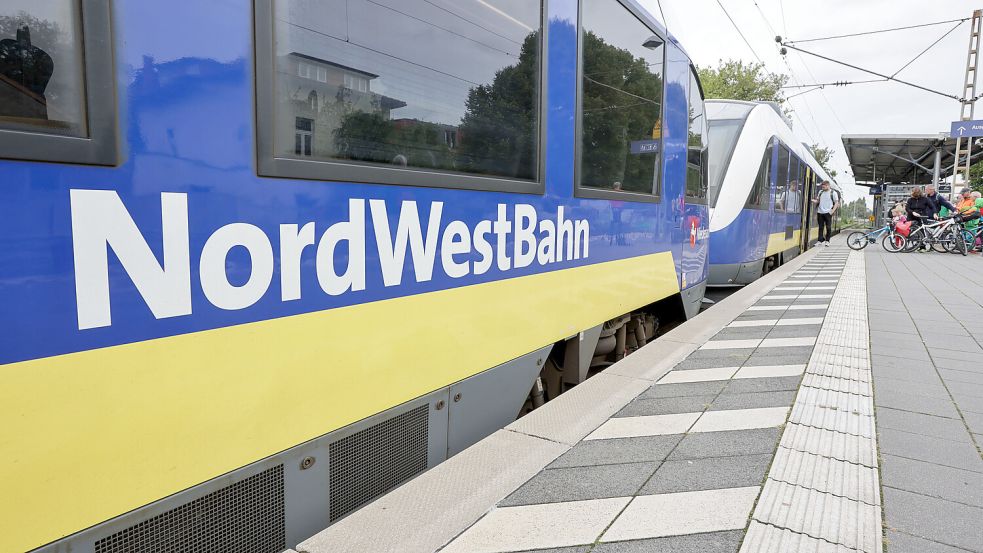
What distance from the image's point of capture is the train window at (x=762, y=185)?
9484 mm

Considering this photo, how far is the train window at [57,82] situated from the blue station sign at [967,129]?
2207 centimetres

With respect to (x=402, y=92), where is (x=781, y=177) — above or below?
above

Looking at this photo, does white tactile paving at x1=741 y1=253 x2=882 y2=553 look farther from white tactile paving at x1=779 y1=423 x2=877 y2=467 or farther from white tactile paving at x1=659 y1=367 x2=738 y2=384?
white tactile paving at x1=659 y1=367 x2=738 y2=384

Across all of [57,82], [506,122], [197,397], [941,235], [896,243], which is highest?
[506,122]

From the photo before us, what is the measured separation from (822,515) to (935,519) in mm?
417

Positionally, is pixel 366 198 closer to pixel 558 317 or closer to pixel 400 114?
pixel 400 114

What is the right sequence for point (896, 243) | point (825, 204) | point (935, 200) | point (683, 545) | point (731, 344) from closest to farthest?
1. point (683, 545)
2. point (731, 344)
3. point (935, 200)
4. point (896, 243)
5. point (825, 204)

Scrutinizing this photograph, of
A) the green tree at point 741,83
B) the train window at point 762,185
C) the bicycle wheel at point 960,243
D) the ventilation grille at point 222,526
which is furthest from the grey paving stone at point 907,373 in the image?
the green tree at point 741,83

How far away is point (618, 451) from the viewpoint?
2.73 metres

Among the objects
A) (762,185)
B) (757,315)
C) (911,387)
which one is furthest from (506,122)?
(762,185)

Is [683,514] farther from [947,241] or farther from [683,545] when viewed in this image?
[947,241]

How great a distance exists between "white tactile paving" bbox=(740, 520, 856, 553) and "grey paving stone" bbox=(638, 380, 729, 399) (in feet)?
4.77

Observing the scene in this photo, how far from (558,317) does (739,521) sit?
1.41 m

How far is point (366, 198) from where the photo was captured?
2.02 m
